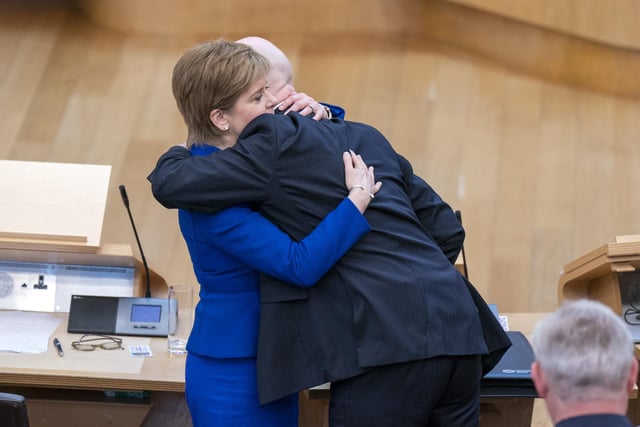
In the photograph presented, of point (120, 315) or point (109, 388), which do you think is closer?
point (109, 388)

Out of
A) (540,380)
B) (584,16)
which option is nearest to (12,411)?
(540,380)

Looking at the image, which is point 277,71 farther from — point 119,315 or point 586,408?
point 586,408

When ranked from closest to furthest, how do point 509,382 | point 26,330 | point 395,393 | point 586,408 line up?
point 586,408
point 395,393
point 509,382
point 26,330

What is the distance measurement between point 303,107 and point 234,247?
342 millimetres

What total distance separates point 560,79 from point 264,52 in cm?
346

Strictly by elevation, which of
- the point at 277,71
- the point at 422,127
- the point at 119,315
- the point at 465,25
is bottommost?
the point at 119,315

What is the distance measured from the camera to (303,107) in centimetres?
207

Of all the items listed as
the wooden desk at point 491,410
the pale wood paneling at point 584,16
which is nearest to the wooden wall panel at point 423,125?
the pale wood paneling at point 584,16

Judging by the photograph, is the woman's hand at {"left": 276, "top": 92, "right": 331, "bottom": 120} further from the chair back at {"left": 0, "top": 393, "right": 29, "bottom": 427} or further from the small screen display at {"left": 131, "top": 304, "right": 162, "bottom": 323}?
the small screen display at {"left": 131, "top": 304, "right": 162, "bottom": 323}

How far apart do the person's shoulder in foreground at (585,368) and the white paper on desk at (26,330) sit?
5.47 feet

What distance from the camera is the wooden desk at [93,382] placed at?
2.56 meters

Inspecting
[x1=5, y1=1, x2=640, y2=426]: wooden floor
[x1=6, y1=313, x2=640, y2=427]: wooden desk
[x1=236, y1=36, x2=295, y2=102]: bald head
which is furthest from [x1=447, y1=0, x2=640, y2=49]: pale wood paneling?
[x1=236, y1=36, x2=295, y2=102]: bald head

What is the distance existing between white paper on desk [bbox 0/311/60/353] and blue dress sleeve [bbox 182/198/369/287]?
103cm

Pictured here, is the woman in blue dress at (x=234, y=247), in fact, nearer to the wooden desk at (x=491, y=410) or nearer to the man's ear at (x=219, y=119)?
the man's ear at (x=219, y=119)
